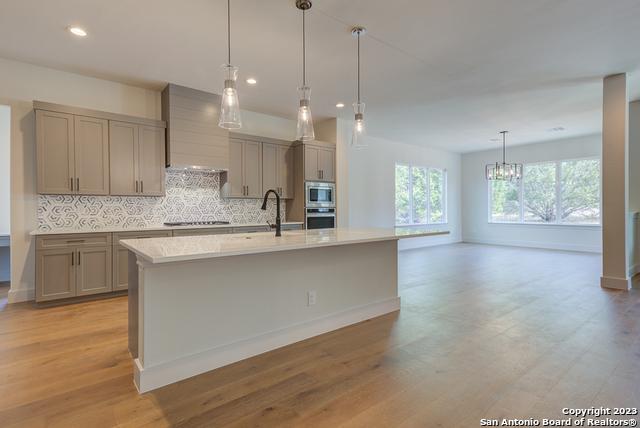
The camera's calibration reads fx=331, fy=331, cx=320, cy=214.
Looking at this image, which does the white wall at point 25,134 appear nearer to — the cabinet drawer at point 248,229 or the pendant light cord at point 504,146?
the cabinet drawer at point 248,229

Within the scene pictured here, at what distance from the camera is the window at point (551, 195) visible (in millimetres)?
7832

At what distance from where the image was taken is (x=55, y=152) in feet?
12.6

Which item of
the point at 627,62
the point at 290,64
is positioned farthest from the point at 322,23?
the point at 627,62

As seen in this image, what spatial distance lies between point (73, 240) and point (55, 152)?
1.05m

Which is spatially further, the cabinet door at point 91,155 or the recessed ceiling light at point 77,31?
the cabinet door at point 91,155

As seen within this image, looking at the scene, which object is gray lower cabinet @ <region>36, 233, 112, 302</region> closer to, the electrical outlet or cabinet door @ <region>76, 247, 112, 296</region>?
cabinet door @ <region>76, 247, 112, 296</region>

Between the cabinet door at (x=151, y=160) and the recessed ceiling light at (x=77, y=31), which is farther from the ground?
the recessed ceiling light at (x=77, y=31)

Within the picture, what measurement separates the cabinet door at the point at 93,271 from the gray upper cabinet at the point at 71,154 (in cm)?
76

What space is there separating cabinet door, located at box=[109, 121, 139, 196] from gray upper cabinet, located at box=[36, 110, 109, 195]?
0.07m

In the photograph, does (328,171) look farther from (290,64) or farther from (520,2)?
(520,2)

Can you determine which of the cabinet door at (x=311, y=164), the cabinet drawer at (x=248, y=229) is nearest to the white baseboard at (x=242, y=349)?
the cabinet drawer at (x=248, y=229)

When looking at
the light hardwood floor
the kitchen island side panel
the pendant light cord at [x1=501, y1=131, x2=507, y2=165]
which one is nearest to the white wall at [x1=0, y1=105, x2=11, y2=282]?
the light hardwood floor

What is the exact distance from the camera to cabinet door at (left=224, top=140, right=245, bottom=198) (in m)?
5.13

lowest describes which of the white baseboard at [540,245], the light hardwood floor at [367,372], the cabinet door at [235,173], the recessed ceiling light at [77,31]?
the light hardwood floor at [367,372]
